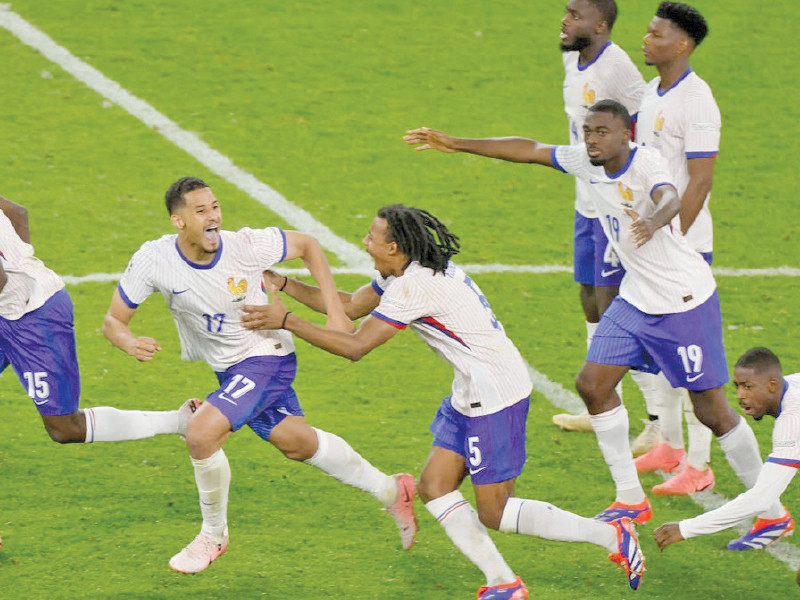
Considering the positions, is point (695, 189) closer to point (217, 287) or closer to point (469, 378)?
point (469, 378)

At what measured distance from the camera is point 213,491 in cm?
712

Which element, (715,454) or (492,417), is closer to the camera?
(492,417)

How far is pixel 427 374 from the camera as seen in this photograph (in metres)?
9.60

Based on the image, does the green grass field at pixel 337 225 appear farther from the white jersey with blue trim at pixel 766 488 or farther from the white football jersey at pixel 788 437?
the white football jersey at pixel 788 437

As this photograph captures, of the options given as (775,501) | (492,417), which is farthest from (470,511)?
(775,501)

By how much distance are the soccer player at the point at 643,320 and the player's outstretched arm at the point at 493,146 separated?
1.48 feet

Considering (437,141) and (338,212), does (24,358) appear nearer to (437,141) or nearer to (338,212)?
(437,141)

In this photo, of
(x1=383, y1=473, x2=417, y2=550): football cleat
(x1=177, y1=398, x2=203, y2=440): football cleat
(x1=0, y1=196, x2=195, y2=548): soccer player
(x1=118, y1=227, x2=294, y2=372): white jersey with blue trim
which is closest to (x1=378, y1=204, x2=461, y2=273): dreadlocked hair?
(x1=118, y1=227, x2=294, y2=372): white jersey with blue trim

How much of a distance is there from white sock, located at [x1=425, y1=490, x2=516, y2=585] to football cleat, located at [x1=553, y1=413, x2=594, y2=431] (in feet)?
6.89

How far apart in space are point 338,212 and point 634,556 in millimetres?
5748

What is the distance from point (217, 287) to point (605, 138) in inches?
78.6

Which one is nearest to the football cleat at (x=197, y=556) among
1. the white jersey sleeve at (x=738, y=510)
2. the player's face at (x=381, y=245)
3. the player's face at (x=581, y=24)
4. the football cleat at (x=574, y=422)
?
the player's face at (x=381, y=245)

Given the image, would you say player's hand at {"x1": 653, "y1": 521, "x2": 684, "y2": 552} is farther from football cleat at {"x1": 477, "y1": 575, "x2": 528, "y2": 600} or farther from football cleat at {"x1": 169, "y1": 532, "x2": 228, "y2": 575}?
football cleat at {"x1": 169, "y1": 532, "x2": 228, "y2": 575}

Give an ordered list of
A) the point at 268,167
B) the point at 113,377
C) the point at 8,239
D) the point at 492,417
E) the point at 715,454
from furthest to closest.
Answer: the point at 268,167
the point at 113,377
the point at 715,454
the point at 8,239
the point at 492,417
